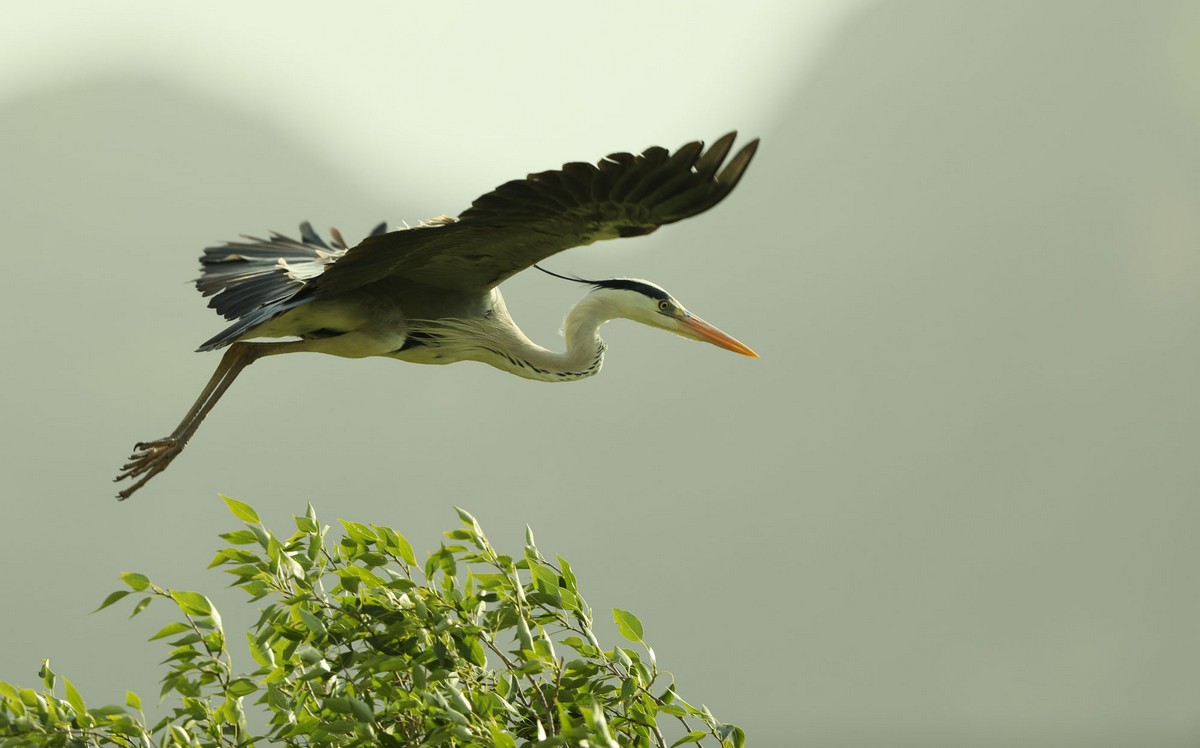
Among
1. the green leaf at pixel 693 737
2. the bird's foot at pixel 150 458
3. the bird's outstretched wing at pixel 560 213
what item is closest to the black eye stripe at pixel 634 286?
the bird's outstretched wing at pixel 560 213

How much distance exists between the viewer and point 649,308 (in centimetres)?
338

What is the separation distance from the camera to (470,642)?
2.04 m

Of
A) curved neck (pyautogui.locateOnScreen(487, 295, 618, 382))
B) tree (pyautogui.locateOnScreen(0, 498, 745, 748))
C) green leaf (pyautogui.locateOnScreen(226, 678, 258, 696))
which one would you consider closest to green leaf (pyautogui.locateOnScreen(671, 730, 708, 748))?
tree (pyautogui.locateOnScreen(0, 498, 745, 748))

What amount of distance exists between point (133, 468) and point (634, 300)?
1368 mm

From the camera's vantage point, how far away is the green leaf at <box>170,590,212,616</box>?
203 centimetres

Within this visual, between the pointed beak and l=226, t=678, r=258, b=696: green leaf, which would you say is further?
the pointed beak

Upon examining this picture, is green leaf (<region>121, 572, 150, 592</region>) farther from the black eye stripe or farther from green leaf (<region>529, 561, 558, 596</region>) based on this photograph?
the black eye stripe

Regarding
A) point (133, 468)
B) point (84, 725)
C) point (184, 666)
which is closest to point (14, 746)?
point (84, 725)

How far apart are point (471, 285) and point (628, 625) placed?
4.55 ft

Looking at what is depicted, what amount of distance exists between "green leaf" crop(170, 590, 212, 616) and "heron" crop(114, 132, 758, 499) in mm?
838

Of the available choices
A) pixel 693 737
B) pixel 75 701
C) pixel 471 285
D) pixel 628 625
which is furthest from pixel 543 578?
pixel 471 285

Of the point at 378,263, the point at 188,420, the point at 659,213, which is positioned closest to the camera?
the point at 659,213

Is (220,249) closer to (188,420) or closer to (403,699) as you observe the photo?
(188,420)

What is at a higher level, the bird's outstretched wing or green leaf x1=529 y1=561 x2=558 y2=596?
the bird's outstretched wing
